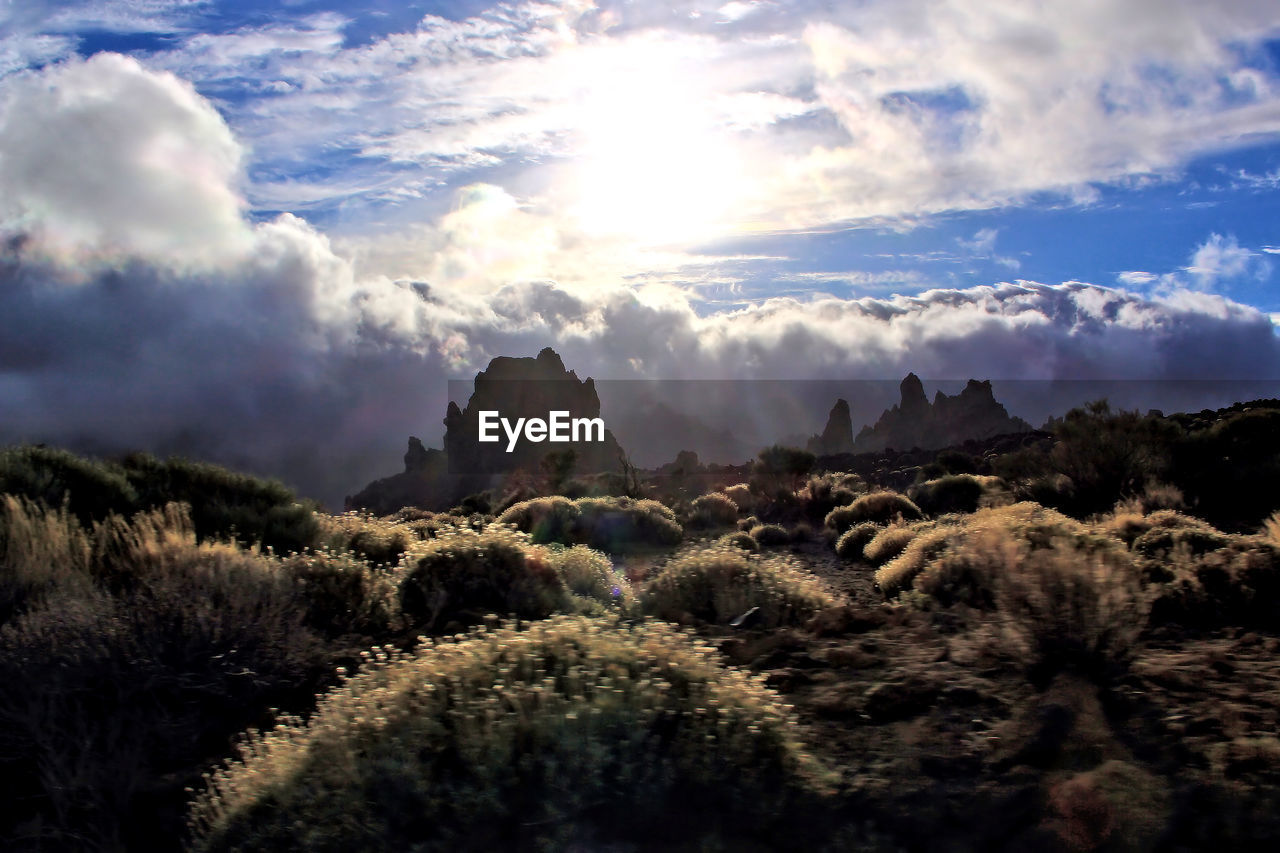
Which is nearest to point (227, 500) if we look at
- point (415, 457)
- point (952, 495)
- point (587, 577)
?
point (587, 577)

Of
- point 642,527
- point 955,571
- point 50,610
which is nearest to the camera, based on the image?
point 50,610

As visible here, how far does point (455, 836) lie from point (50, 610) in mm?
5102

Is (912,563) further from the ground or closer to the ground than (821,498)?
further from the ground

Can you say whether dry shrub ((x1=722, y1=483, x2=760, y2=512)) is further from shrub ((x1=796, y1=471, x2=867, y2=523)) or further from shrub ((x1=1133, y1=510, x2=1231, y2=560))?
shrub ((x1=1133, y1=510, x2=1231, y2=560))

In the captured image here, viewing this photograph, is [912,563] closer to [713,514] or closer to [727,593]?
[727,593]

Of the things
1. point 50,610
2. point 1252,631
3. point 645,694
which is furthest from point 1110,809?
point 50,610

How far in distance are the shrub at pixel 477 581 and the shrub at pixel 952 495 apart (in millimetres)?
21490

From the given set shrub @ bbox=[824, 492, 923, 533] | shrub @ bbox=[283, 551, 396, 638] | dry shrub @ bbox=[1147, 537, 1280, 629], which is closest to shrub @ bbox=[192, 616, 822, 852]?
shrub @ bbox=[283, 551, 396, 638]

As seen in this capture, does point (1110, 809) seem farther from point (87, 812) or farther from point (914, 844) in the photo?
point (87, 812)

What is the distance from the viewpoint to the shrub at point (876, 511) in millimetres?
25797

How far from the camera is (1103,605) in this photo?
6730mm

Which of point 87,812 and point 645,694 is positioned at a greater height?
point 645,694

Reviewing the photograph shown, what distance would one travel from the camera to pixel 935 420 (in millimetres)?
138750

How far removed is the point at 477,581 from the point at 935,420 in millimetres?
138625
